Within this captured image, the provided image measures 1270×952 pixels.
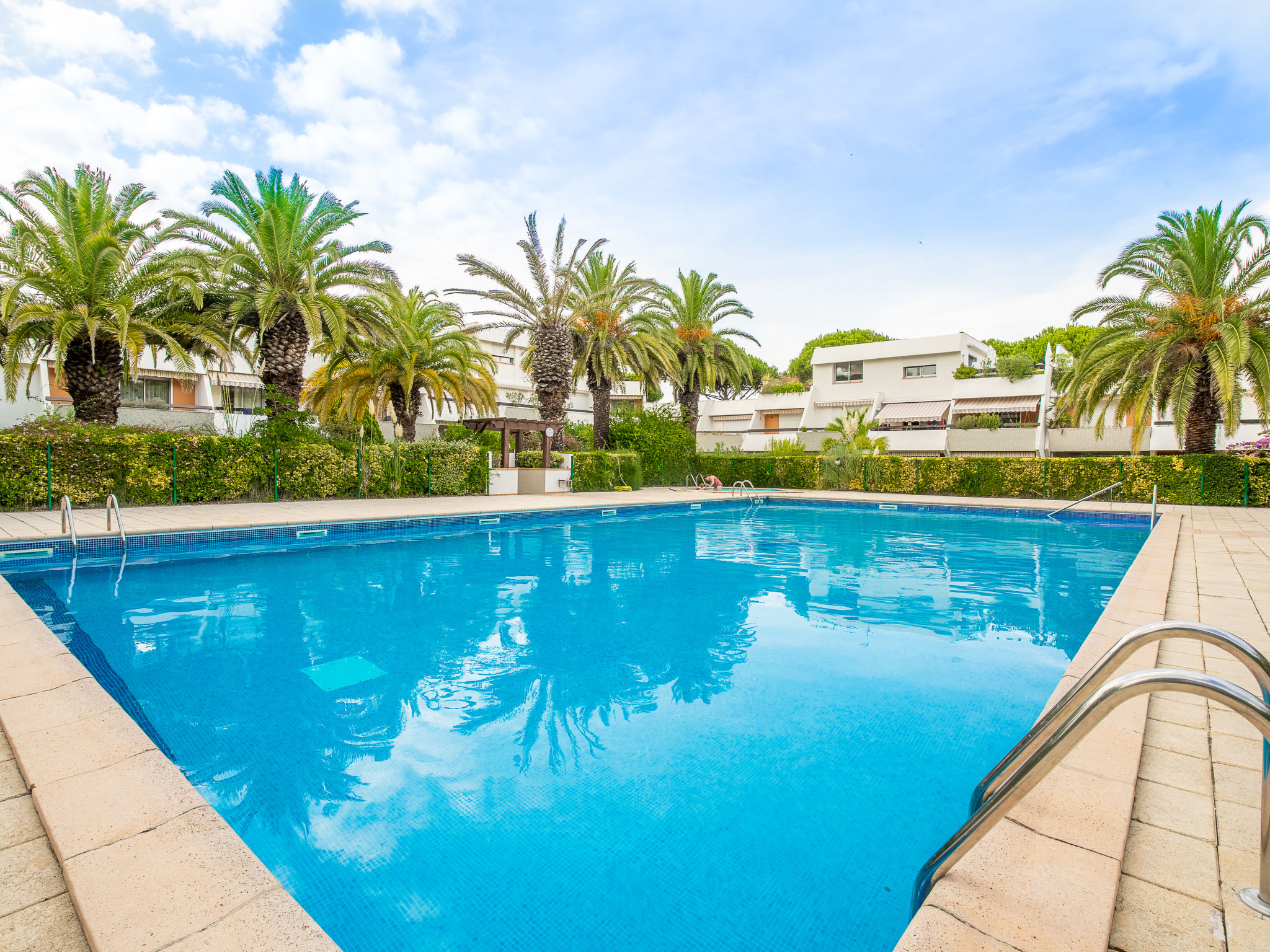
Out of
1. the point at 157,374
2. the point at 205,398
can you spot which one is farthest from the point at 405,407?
the point at 157,374

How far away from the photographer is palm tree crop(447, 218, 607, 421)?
21.1 metres

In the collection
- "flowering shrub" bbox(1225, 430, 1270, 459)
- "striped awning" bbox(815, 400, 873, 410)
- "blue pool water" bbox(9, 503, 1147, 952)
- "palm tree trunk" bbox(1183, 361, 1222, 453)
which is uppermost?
"striped awning" bbox(815, 400, 873, 410)

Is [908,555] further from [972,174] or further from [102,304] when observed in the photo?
[102,304]

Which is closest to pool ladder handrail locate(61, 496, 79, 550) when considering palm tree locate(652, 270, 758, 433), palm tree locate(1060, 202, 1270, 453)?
palm tree locate(652, 270, 758, 433)

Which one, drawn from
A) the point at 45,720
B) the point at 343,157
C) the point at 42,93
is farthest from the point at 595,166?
the point at 45,720

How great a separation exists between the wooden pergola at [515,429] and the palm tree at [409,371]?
779 mm

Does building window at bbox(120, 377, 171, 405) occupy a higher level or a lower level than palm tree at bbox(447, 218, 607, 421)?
lower

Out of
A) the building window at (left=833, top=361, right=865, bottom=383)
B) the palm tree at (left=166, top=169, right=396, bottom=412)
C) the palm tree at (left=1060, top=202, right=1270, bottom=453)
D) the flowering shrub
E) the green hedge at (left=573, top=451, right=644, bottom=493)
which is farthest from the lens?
the building window at (left=833, top=361, right=865, bottom=383)

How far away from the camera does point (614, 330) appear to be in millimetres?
23859

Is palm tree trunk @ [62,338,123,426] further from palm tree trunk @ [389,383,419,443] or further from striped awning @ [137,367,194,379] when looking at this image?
striped awning @ [137,367,194,379]

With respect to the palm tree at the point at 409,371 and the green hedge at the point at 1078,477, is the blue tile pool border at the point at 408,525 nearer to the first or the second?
the green hedge at the point at 1078,477

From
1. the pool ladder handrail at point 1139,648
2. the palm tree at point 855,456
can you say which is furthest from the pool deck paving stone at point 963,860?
the palm tree at point 855,456

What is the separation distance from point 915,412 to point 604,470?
21740 millimetres

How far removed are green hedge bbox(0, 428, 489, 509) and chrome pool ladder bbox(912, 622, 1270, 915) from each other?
17.4m
